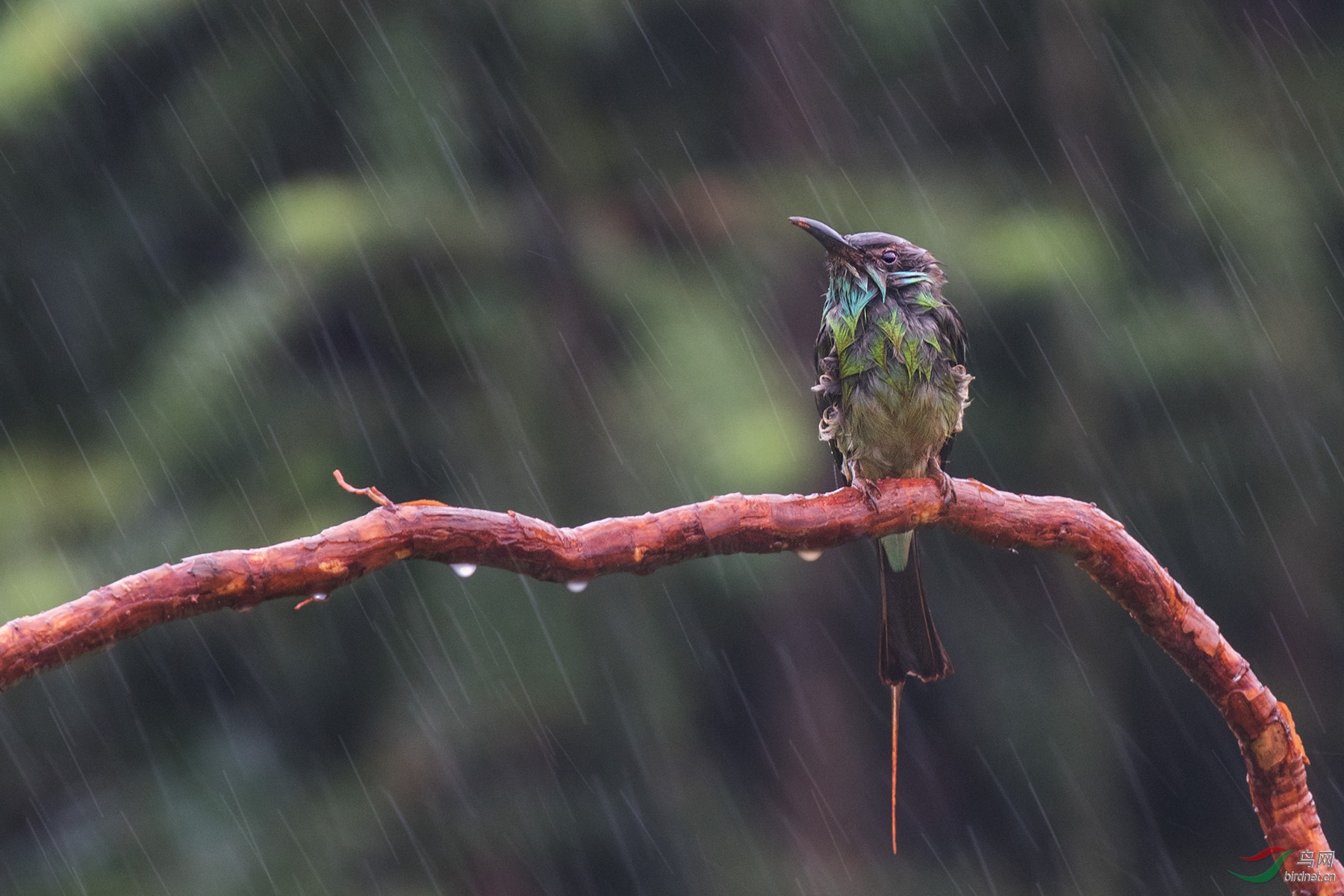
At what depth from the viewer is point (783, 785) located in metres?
5.43

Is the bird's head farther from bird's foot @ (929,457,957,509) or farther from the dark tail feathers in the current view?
bird's foot @ (929,457,957,509)

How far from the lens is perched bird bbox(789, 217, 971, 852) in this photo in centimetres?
339

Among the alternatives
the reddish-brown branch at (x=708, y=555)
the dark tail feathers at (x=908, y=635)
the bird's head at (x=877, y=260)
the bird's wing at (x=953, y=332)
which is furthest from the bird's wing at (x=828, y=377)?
the reddish-brown branch at (x=708, y=555)

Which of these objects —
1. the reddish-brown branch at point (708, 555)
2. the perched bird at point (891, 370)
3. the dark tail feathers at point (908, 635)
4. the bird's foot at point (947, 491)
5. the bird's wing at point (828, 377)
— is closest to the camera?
the reddish-brown branch at point (708, 555)

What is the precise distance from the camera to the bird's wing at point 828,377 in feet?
11.6

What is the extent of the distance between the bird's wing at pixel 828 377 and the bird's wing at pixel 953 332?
30 cm

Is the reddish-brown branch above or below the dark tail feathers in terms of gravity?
above

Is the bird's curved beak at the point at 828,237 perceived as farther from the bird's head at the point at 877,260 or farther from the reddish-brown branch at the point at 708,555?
the reddish-brown branch at the point at 708,555

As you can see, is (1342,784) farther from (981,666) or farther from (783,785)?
(783,785)

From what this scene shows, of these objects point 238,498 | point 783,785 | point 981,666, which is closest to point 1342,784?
point 981,666

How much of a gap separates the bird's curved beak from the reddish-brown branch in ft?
4.04

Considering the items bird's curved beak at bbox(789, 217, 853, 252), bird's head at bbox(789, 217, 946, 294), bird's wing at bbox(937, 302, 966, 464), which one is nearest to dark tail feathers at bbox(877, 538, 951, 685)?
bird's wing at bbox(937, 302, 966, 464)

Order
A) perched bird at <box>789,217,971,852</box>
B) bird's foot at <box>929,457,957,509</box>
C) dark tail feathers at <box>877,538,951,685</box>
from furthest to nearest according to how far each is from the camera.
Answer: perched bird at <box>789,217,971,852</box> < dark tail feathers at <box>877,538,951,685</box> < bird's foot at <box>929,457,957,509</box>

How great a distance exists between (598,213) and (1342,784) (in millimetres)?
4340
